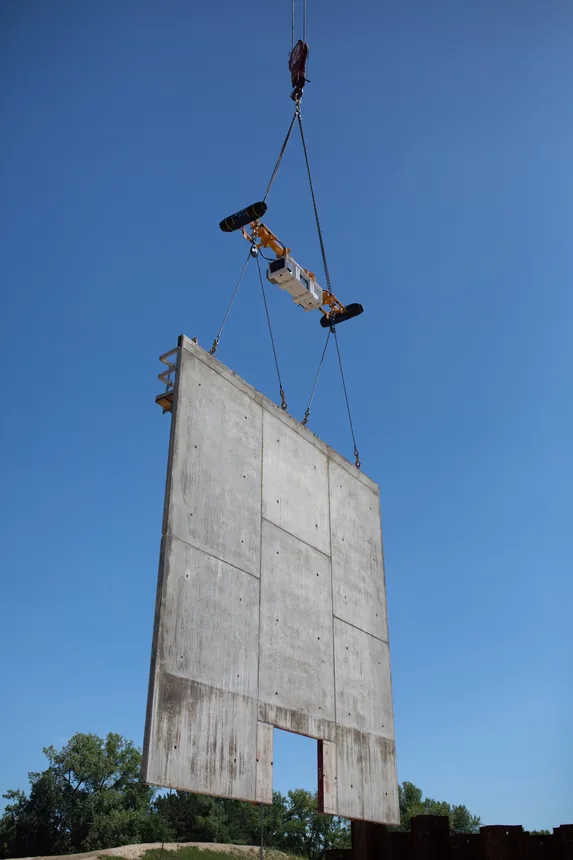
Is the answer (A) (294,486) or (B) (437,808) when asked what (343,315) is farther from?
(B) (437,808)

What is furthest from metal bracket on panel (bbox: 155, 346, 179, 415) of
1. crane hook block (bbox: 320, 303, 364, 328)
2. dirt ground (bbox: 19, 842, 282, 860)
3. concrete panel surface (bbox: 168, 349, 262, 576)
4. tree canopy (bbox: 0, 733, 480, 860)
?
tree canopy (bbox: 0, 733, 480, 860)

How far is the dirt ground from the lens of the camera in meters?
40.4

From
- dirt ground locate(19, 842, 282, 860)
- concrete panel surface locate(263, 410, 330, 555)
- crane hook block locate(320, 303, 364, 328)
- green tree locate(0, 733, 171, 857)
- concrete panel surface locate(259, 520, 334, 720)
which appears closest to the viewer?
concrete panel surface locate(259, 520, 334, 720)

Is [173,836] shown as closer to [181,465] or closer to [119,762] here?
[119,762]

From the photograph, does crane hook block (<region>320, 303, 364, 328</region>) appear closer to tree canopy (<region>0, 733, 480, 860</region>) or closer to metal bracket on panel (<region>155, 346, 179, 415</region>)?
metal bracket on panel (<region>155, 346, 179, 415</region>)

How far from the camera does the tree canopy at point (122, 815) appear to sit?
5656 cm

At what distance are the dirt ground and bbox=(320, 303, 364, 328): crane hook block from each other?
1260 inches

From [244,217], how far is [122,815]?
51.5 meters

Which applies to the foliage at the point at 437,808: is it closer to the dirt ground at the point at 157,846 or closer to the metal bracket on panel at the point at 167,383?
the dirt ground at the point at 157,846

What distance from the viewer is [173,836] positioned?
58.2 metres

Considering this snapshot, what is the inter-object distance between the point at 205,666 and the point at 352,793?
16.6ft

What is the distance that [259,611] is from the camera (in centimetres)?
1386

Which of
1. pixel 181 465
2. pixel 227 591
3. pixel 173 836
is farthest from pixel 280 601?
pixel 173 836

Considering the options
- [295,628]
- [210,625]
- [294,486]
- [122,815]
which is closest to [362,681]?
[295,628]
